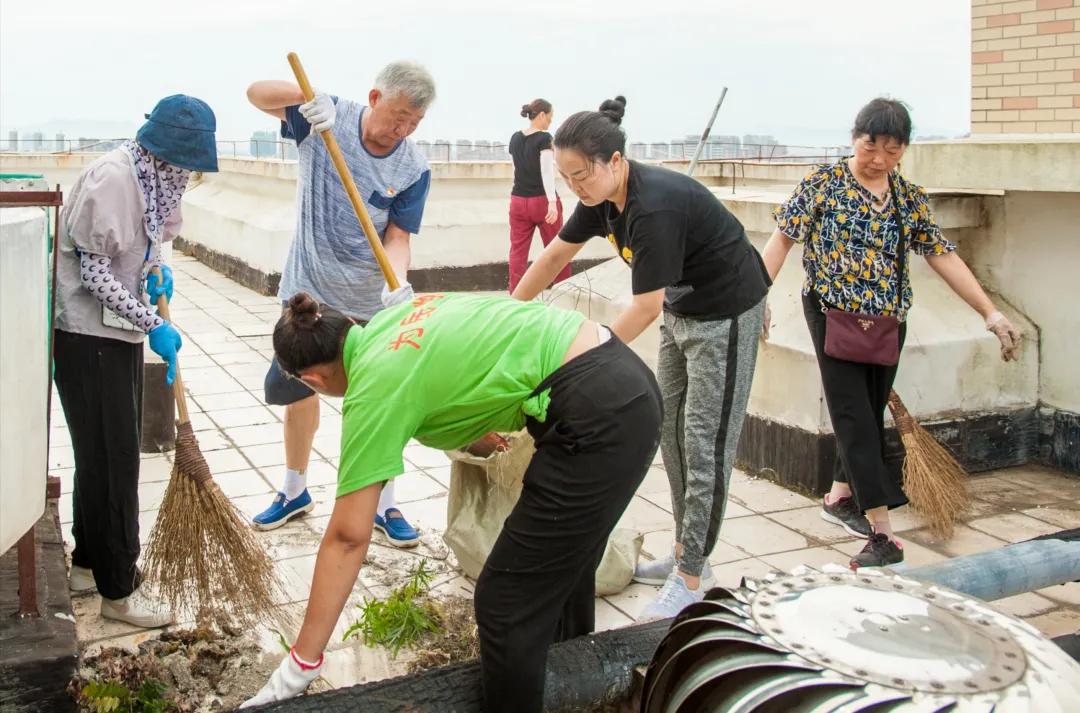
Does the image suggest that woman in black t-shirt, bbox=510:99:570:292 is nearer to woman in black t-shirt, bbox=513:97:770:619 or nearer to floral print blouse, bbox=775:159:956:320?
floral print blouse, bbox=775:159:956:320

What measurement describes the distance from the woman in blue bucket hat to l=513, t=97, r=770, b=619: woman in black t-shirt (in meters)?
1.22

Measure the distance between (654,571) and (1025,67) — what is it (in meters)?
3.87

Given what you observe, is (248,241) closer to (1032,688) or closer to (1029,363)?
(1029,363)

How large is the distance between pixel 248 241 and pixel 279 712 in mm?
9339

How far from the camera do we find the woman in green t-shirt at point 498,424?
253 cm

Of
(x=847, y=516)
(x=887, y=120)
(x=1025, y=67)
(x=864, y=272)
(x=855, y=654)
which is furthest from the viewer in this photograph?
(x=1025, y=67)

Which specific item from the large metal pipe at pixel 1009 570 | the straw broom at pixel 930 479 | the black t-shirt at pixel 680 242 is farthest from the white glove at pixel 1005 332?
the large metal pipe at pixel 1009 570

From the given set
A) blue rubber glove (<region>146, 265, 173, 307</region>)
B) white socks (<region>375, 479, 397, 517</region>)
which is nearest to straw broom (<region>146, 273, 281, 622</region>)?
blue rubber glove (<region>146, 265, 173, 307</region>)

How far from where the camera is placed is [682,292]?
12.3 feet

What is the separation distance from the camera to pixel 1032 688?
5.80 feet

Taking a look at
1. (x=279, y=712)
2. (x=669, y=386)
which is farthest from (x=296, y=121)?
(x=279, y=712)

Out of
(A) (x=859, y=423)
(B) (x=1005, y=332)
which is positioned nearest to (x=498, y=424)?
(A) (x=859, y=423)

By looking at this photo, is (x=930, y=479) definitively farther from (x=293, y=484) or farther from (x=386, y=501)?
(x=293, y=484)

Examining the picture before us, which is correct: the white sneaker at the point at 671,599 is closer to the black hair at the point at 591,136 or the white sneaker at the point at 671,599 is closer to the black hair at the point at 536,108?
the black hair at the point at 591,136
